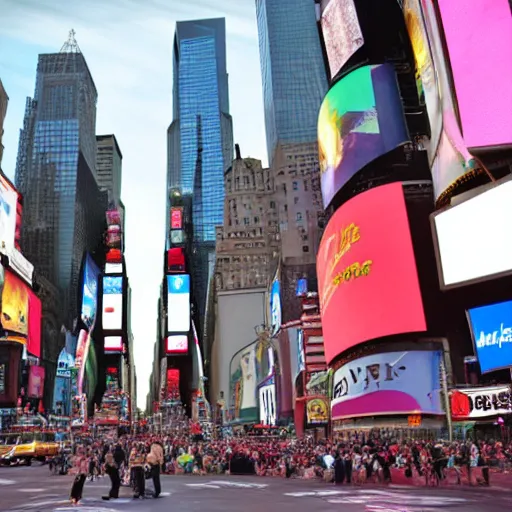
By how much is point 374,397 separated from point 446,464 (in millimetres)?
17481

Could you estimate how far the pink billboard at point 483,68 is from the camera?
1035 inches

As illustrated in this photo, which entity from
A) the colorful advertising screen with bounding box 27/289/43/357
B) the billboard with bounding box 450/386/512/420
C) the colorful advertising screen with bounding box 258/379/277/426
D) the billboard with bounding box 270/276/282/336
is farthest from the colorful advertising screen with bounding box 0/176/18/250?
the billboard with bounding box 450/386/512/420

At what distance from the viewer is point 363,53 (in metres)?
45.2

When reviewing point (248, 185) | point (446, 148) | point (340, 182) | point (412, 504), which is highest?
point (248, 185)

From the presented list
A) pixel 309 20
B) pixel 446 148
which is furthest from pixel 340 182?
pixel 309 20

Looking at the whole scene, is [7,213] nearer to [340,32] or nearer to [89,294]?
[340,32]

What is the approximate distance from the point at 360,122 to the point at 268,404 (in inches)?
1553

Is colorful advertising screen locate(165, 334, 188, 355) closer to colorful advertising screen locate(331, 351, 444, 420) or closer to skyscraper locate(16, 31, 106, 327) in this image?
skyscraper locate(16, 31, 106, 327)

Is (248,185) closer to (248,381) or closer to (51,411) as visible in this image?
(51,411)

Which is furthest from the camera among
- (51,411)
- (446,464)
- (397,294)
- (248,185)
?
(248,185)

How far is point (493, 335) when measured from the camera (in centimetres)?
2770

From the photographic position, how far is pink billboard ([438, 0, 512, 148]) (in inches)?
1035

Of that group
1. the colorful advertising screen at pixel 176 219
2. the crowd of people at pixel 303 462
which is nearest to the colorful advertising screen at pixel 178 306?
the colorful advertising screen at pixel 176 219

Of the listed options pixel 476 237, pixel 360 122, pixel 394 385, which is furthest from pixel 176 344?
pixel 476 237
